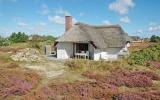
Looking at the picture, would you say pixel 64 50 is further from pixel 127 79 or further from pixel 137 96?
pixel 137 96

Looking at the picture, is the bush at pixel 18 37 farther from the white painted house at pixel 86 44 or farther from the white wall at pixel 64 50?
the white wall at pixel 64 50

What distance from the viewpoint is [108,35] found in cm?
3875

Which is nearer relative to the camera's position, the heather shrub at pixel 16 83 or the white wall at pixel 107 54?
the heather shrub at pixel 16 83

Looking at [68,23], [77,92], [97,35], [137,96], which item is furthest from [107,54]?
[137,96]

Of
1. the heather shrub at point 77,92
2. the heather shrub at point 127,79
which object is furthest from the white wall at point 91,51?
the heather shrub at point 77,92

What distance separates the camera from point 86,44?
3522 centimetres

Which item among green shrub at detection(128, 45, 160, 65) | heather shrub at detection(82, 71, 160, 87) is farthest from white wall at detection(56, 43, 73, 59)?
heather shrub at detection(82, 71, 160, 87)

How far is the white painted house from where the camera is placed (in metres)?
32.9

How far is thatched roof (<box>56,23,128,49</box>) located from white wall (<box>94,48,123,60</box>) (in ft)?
2.41

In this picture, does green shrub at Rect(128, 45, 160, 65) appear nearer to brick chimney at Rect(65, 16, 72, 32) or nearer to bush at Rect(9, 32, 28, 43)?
brick chimney at Rect(65, 16, 72, 32)

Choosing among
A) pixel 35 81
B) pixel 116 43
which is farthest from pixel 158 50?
pixel 35 81

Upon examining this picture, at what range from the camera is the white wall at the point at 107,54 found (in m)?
33.2

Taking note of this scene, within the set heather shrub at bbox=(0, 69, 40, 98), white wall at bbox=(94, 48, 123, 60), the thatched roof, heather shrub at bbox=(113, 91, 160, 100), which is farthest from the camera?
the thatched roof

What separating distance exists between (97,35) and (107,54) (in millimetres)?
3237
